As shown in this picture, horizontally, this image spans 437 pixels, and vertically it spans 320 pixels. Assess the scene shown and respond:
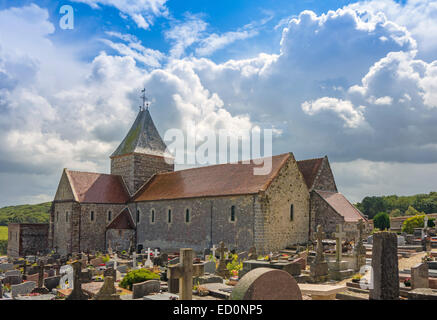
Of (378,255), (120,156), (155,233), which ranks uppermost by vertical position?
(120,156)

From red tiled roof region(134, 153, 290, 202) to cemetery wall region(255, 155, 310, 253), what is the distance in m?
0.70

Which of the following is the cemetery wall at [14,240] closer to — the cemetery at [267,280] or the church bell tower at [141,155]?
the church bell tower at [141,155]

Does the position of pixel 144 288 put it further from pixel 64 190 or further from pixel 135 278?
pixel 64 190

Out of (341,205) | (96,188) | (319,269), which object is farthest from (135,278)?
(96,188)

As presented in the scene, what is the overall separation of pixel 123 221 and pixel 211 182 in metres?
10.2

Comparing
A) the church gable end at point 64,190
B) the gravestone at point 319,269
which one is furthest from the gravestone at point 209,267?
the church gable end at point 64,190

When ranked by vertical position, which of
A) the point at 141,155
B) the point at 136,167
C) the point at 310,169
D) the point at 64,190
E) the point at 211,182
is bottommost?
the point at 64,190

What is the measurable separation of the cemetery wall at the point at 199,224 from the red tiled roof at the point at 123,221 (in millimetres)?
1120

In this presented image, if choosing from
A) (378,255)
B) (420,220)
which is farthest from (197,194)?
(378,255)

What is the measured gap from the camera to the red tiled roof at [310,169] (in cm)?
2710

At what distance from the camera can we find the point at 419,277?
10.2m
